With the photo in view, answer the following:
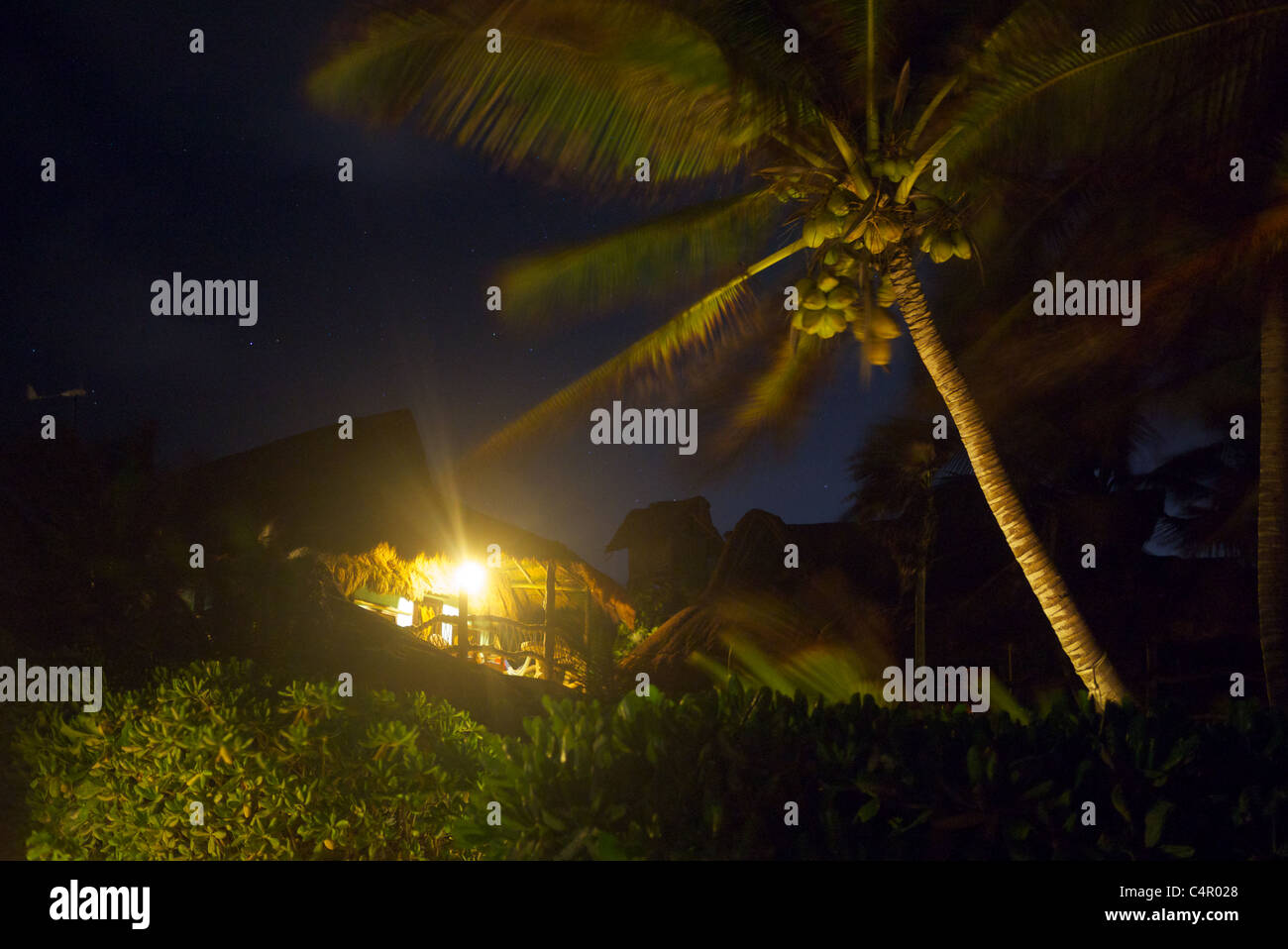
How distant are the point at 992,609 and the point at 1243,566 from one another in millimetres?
3569

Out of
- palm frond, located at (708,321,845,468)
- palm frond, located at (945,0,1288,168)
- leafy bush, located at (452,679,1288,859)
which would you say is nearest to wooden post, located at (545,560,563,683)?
palm frond, located at (708,321,845,468)

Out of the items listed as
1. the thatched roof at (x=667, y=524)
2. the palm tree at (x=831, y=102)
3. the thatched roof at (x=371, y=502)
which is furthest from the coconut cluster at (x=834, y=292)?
the thatched roof at (x=667, y=524)

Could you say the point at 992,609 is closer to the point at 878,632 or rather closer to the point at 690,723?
the point at 878,632

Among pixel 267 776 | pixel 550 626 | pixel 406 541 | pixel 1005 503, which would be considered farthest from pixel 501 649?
pixel 1005 503

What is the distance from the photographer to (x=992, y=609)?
15.1 metres

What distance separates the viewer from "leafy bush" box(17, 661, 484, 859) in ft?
15.3

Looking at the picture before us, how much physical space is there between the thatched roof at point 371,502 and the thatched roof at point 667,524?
340 inches

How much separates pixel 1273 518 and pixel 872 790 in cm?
483

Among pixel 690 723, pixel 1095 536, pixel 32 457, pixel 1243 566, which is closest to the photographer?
pixel 690 723

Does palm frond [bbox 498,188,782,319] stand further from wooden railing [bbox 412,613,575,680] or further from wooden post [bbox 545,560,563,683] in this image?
wooden post [bbox 545,560,563,683]

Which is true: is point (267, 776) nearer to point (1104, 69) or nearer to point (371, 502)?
point (1104, 69)

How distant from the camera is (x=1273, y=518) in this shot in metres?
6.56

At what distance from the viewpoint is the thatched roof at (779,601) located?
35.3ft
